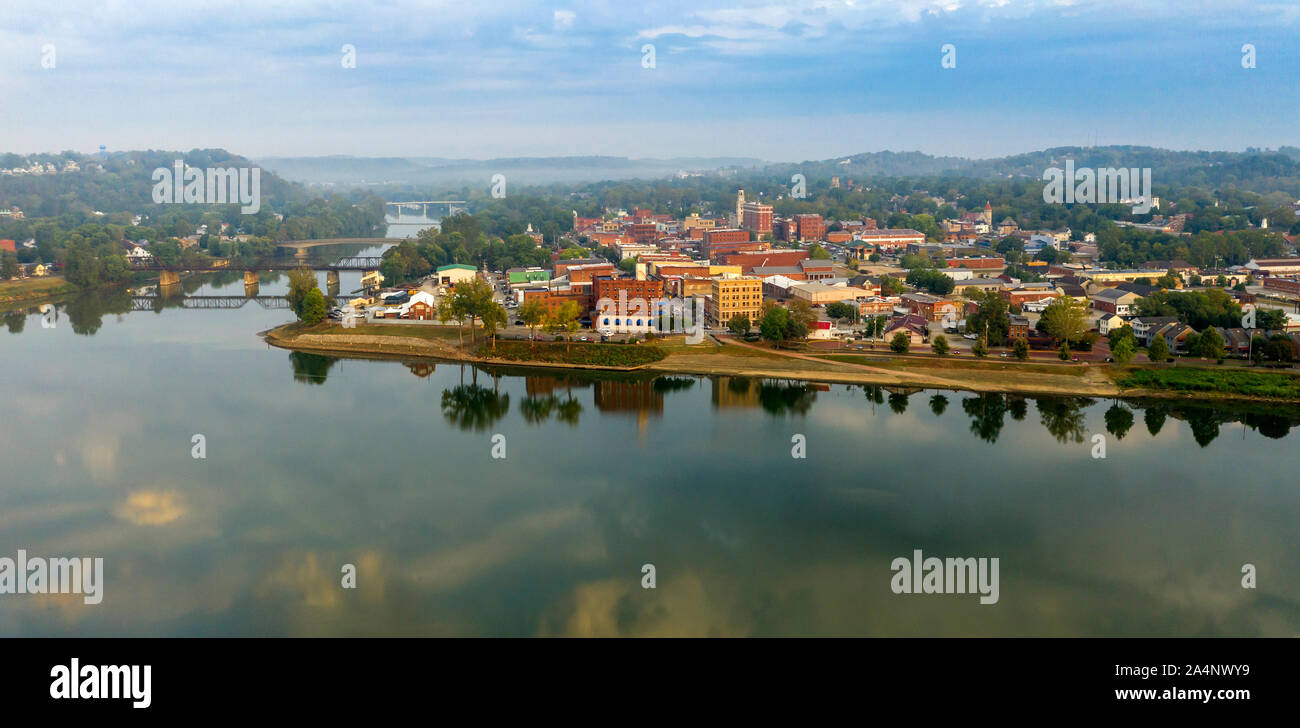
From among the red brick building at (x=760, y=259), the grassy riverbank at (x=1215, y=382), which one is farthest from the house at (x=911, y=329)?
the red brick building at (x=760, y=259)

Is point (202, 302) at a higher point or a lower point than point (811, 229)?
lower

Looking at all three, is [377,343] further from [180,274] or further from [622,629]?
[180,274]

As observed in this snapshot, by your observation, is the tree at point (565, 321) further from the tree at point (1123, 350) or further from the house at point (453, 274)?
the tree at point (1123, 350)

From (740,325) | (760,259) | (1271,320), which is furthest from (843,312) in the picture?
(760,259)

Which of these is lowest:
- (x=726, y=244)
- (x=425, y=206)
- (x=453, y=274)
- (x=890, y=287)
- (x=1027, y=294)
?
(x=1027, y=294)

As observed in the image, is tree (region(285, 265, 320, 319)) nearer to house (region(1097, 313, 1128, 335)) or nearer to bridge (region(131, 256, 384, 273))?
bridge (region(131, 256, 384, 273))

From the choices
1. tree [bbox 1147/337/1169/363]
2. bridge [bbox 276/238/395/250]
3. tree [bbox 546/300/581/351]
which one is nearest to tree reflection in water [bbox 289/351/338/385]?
tree [bbox 546/300/581/351]

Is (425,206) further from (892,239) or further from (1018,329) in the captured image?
(1018,329)
